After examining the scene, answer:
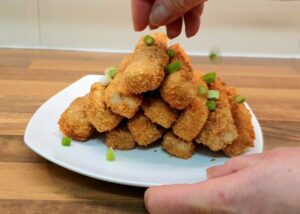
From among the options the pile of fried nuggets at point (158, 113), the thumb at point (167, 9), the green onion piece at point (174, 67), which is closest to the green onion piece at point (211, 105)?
the pile of fried nuggets at point (158, 113)

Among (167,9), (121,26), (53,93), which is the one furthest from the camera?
(121,26)

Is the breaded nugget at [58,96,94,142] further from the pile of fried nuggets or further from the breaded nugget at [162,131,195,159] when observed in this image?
the breaded nugget at [162,131,195,159]

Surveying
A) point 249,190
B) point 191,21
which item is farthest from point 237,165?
point 191,21

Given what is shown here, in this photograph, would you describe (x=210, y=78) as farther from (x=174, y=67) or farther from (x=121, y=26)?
(x=121, y=26)

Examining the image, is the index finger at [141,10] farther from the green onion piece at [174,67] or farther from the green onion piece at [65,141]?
the green onion piece at [65,141]

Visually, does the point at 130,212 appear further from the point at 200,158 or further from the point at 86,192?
the point at 200,158

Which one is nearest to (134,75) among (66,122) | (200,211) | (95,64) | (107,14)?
(66,122)
